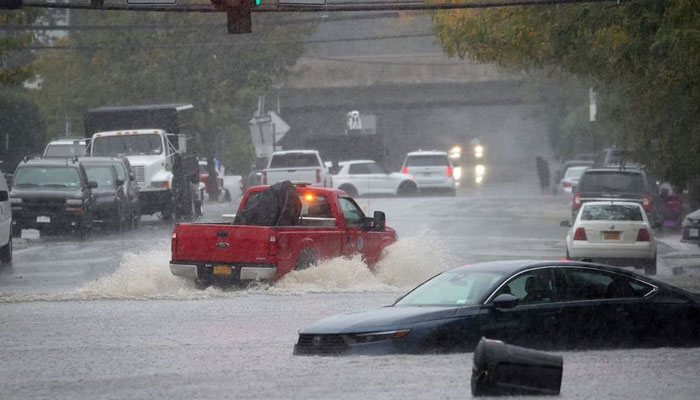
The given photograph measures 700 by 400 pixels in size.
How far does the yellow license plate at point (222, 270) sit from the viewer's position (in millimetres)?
18969

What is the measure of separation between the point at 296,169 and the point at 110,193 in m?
8.13


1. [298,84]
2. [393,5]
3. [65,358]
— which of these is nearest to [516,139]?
[298,84]

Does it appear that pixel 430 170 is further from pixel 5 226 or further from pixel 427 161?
pixel 5 226

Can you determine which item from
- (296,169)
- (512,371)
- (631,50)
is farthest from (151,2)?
(296,169)

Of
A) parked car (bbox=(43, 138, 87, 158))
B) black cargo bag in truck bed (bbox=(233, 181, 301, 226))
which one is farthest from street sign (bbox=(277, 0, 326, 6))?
parked car (bbox=(43, 138, 87, 158))

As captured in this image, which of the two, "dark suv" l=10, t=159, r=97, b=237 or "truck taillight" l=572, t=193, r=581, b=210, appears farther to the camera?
"dark suv" l=10, t=159, r=97, b=237

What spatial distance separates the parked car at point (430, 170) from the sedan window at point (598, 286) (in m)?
41.0

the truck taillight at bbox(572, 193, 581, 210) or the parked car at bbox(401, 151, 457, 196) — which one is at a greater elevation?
the truck taillight at bbox(572, 193, 581, 210)

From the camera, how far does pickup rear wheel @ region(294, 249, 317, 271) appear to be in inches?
765

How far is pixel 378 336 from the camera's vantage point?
478 inches

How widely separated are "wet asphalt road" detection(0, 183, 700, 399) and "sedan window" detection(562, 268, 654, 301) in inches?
24.6

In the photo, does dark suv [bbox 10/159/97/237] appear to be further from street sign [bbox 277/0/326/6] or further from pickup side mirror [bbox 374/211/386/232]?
street sign [bbox 277/0/326/6]

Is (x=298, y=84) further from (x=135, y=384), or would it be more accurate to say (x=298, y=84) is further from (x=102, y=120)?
(x=135, y=384)

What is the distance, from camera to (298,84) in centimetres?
7194
